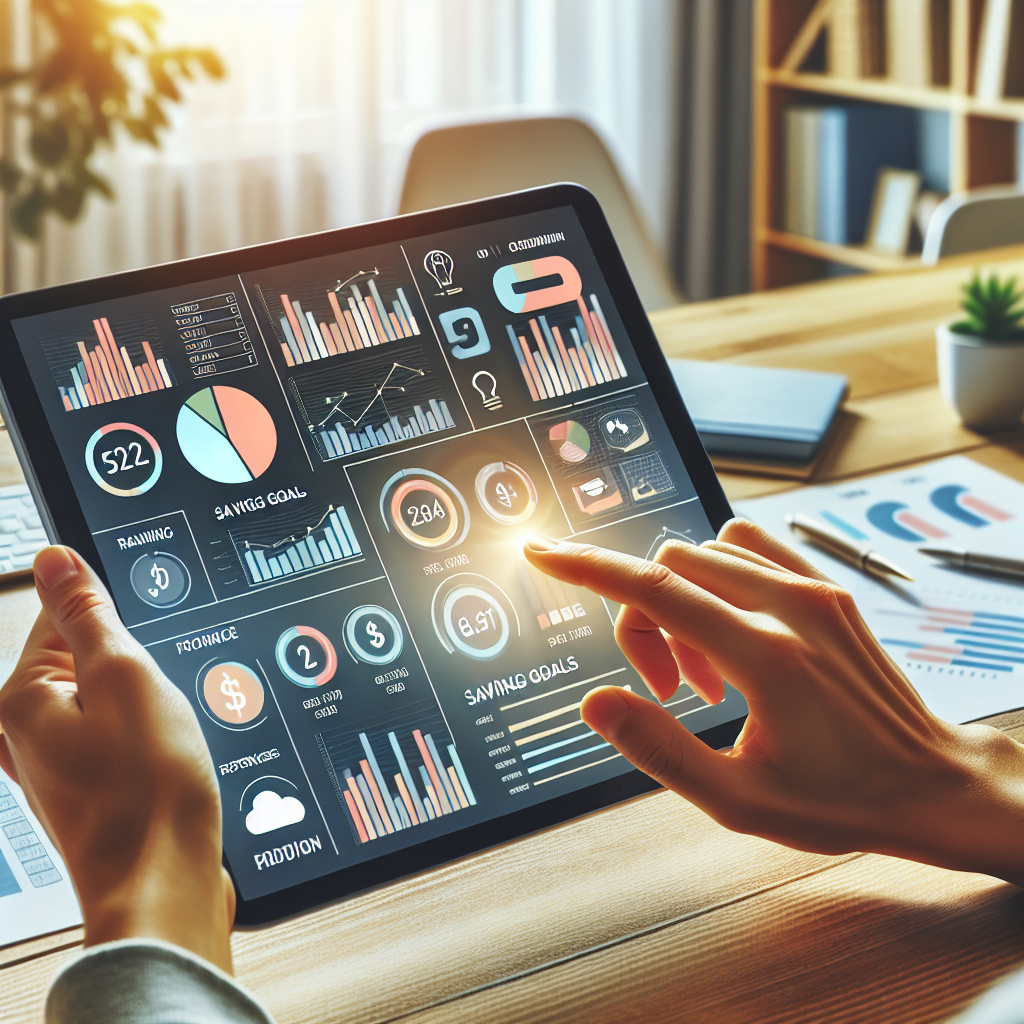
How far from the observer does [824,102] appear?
10.6 ft

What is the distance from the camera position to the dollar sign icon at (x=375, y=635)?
60 centimetres

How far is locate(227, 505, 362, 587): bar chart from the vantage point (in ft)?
1.97

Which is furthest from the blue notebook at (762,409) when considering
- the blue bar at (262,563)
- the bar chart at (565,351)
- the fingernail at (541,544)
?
the blue bar at (262,563)

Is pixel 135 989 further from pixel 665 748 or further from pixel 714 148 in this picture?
pixel 714 148

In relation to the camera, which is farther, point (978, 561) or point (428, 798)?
point (978, 561)

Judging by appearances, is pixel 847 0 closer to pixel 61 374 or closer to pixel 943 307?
pixel 943 307

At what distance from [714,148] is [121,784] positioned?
10.6ft

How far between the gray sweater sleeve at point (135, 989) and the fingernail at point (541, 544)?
29 centimetres

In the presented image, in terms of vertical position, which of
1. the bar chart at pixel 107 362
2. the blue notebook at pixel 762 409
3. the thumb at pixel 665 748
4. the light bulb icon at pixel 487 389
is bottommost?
the blue notebook at pixel 762 409

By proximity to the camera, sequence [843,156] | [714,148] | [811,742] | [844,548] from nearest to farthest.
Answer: [811,742] → [844,548] → [843,156] → [714,148]

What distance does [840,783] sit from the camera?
53 cm

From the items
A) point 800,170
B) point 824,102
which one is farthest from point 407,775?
point 824,102

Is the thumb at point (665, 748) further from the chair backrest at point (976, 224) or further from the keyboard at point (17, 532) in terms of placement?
the chair backrest at point (976, 224)

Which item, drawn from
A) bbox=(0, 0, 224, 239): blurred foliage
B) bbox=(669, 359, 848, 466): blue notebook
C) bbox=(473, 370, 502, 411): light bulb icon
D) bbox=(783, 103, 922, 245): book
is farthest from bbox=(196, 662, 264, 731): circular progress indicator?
bbox=(783, 103, 922, 245): book
